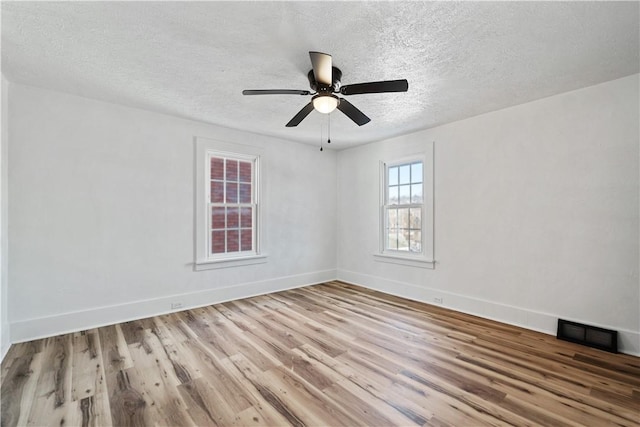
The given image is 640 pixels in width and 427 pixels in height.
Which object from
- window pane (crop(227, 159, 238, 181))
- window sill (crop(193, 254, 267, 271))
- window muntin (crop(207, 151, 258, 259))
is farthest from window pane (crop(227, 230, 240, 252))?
window pane (crop(227, 159, 238, 181))

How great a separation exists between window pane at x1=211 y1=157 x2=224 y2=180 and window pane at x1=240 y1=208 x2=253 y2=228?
2.14 ft

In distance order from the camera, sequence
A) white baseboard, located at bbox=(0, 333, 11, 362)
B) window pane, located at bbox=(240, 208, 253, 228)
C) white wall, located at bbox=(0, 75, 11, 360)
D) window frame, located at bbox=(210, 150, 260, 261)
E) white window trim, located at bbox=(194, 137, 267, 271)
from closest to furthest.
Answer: white baseboard, located at bbox=(0, 333, 11, 362) → white wall, located at bbox=(0, 75, 11, 360) → white window trim, located at bbox=(194, 137, 267, 271) → window frame, located at bbox=(210, 150, 260, 261) → window pane, located at bbox=(240, 208, 253, 228)

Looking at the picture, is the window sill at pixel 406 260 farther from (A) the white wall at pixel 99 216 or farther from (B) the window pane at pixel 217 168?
(B) the window pane at pixel 217 168

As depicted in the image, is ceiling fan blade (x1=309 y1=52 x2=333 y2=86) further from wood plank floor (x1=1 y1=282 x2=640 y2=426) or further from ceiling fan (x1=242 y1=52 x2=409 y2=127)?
wood plank floor (x1=1 y1=282 x2=640 y2=426)

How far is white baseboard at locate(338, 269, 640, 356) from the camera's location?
275cm

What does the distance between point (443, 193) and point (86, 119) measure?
4699mm

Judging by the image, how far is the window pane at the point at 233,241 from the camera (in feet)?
14.9

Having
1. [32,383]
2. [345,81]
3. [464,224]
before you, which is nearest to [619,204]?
[464,224]

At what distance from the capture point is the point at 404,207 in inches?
187

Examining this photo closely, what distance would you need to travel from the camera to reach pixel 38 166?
3.06 metres

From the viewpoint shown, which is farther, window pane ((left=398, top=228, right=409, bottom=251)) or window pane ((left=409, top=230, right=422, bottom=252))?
window pane ((left=398, top=228, right=409, bottom=251))

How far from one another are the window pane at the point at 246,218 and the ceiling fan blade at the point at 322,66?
2912 mm

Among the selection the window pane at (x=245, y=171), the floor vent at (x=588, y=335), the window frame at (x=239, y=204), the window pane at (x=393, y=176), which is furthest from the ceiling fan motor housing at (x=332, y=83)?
the floor vent at (x=588, y=335)

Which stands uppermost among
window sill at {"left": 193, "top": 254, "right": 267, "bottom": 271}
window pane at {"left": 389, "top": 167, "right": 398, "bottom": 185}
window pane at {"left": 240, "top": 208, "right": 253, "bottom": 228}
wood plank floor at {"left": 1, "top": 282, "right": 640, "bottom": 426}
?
window pane at {"left": 389, "top": 167, "right": 398, "bottom": 185}
